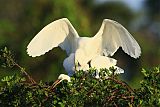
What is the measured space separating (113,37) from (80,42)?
16.5 inches

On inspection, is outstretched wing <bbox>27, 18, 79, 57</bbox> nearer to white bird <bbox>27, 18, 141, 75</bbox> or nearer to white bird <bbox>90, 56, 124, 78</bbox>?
white bird <bbox>27, 18, 141, 75</bbox>

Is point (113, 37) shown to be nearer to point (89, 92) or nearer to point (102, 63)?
point (102, 63)

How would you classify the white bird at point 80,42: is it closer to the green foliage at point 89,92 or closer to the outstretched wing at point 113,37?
the outstretched wing at point 113,37

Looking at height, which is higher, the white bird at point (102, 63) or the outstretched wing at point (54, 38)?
the outstretched wing at point (54, 38)

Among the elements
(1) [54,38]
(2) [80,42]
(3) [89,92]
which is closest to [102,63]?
(2) [80,42]

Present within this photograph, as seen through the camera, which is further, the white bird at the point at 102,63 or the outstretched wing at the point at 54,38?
the outstretched wing at the point at 54,38

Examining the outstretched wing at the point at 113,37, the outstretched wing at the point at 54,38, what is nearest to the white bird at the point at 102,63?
the outstretched wing at the point at 113,37

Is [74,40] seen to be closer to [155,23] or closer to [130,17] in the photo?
[130,17]

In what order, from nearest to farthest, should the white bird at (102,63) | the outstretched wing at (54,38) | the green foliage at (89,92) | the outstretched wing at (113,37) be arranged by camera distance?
the green foliage at (89,92)
the white bird at (102,63)
the outstretched wing at (54,38)
the outstretched wing at (113,37)

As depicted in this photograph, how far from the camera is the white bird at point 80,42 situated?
26.5 feet

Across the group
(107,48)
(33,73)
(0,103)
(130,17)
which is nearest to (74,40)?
(107,48)

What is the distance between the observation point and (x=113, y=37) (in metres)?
8.67

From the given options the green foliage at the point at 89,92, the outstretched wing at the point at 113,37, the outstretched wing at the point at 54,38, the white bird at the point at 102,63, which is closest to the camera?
the green foliage at the point at 89,92

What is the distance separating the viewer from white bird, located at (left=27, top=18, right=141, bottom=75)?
318 inches
